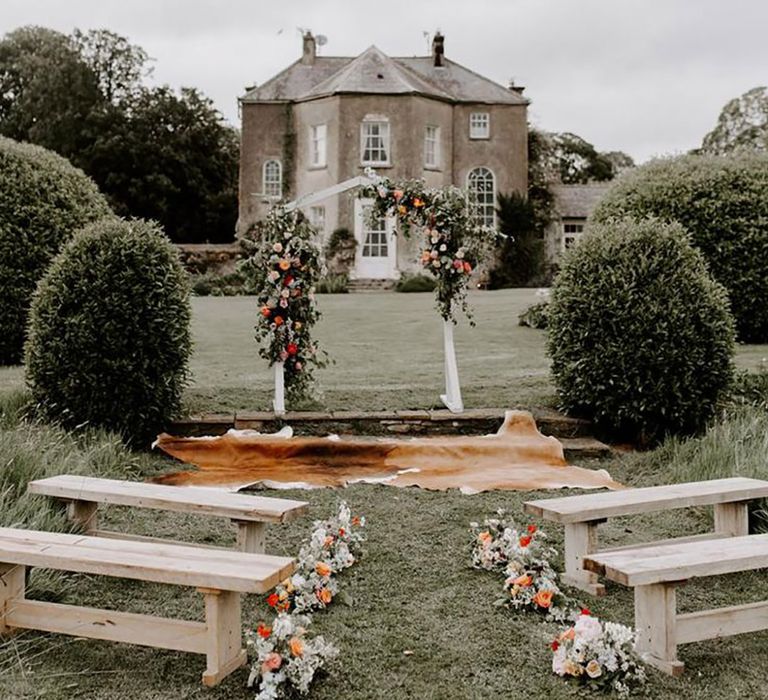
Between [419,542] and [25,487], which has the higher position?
[25,487]

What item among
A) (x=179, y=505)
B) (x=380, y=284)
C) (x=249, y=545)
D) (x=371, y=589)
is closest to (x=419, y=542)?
(x=371, y=589)

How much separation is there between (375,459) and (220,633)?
3840 millimetres

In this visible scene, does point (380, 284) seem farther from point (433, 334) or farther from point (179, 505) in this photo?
point (179, 505)

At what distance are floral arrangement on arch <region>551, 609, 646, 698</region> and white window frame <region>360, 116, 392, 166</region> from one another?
90.6 feet

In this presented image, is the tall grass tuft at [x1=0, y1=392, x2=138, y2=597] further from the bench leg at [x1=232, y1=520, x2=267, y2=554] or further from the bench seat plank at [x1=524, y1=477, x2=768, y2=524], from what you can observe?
the bench seat plank at [x1=524, y1=477, x2=768, y2=524]

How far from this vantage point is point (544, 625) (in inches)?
156

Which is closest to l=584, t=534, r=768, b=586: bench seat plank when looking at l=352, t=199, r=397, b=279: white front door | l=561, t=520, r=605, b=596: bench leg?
l=561, t=520, r=605, b=596: bench leg

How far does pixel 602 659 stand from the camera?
3.31 metres

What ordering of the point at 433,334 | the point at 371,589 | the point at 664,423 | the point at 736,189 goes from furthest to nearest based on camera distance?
the point at 433,334 < the point at 736,189 < the point at 664,423 < the point at 371,589

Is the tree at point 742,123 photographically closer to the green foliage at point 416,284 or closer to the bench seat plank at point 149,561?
the green foliage at point 416,284

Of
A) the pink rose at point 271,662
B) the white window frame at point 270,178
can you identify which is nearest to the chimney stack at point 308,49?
the white window frame at point 270,178

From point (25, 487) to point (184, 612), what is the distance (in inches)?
65.1

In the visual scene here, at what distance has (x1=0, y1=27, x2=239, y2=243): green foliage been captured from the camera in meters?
39.3

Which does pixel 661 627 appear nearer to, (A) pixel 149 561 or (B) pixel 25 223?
(A) pixel 149 561
